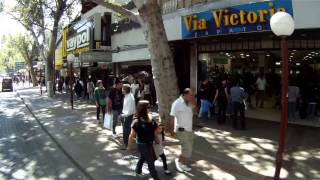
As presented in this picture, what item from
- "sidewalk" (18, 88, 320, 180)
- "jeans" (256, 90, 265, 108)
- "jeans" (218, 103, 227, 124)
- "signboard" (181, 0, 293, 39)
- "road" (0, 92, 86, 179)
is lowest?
"road" (0, 92, 86, 179)

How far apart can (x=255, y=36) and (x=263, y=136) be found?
466 cm

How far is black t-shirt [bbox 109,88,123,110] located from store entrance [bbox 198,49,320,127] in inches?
185

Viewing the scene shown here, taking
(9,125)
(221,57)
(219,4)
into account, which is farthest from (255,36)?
(9,125)

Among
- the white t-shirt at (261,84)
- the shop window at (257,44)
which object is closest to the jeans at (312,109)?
the white t-shirt at (261,84)

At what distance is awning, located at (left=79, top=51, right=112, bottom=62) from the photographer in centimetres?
2819

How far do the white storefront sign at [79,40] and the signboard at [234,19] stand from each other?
14.7 m

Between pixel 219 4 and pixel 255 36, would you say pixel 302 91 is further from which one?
pixel 219 4

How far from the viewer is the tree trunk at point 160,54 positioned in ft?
43.6

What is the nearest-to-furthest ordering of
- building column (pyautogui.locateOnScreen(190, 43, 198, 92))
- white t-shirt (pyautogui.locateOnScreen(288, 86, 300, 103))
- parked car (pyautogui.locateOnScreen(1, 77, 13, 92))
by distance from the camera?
white t-shirt (pyautogui.locateOnScreen(288, 86, 300, 103))
building column (pyautogui.locateOnScreen(190, 43, 198, 92))
parked car (pyautogui.locateOnScreen(1, 77, 13, 92))

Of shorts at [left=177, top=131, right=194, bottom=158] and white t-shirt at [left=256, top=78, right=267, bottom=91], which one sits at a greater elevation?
white t-shirt at [left=256, top=78, right=267, bottom=91]

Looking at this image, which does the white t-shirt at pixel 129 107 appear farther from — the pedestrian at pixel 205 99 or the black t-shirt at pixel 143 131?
the pedestrian at pixel 205 99

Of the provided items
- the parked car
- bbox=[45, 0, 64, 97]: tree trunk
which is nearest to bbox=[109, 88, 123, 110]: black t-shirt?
bbox=[45, 0, 64, 97]: tree trunk

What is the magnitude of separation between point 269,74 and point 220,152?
8.04m

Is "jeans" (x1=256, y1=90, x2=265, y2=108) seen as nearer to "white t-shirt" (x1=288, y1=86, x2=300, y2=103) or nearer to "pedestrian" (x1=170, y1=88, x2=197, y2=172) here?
"white t-shirt" (x1=288, y1=86, x2=300, y2=103)
